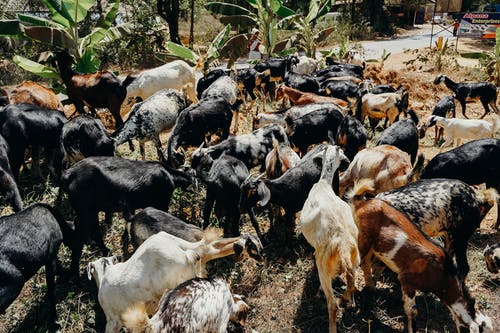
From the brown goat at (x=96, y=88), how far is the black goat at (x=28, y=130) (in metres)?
1.89

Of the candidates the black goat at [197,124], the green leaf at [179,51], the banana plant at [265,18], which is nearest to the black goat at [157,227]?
the black goat at [197,124]

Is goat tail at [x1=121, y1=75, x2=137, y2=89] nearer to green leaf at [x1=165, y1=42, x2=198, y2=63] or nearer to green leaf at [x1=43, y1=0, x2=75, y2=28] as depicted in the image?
green leaf at [x1=43, y1=0, x2=75, y2=28]

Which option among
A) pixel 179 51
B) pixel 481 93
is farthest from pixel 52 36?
pixel 481 93

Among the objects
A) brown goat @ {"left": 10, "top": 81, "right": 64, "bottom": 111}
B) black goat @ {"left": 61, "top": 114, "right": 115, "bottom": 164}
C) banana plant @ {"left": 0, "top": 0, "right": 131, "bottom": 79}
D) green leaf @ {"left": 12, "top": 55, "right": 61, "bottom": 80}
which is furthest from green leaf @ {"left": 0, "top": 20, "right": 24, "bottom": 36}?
black goat @ {"left": 61, "top": 114, "right": 115, "bottom": 164}

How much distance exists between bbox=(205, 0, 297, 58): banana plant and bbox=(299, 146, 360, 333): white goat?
11.1 meters

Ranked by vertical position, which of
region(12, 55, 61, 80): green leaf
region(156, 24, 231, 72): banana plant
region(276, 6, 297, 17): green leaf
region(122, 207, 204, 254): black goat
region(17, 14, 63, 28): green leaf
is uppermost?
region(276, 6, 297, 17): green leaf

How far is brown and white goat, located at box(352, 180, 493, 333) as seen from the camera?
3.94 m

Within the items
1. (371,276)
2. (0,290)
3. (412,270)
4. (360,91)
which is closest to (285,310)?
(371,276)

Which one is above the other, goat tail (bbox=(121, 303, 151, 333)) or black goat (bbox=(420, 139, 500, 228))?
black goat (bbox=(420, 139, 500, 228))

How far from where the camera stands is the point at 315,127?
295 inches

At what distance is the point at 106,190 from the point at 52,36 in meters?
7.32

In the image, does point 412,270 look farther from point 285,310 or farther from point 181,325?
point 181,325

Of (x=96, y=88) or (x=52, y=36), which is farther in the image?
(x=52, y=36)

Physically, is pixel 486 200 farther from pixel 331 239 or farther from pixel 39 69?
pixel 39 69
